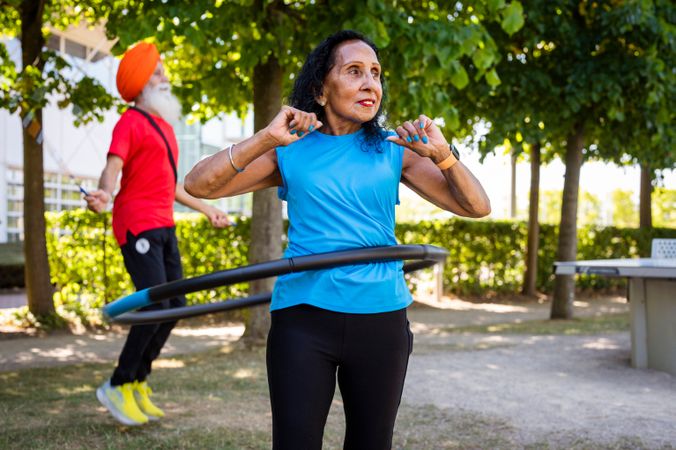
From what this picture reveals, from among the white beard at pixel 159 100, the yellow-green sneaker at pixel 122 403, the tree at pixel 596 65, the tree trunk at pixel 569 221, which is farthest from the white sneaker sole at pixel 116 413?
the tree trunk at pixel 569 221

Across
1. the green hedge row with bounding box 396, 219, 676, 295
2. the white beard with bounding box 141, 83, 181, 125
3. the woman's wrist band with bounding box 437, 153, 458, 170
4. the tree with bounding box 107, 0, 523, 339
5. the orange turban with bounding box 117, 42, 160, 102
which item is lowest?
the green hedge row with bounding box 396, 219, 676, 295

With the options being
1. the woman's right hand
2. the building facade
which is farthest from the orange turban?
the building facade

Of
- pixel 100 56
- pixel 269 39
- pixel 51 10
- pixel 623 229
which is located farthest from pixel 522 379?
pixel 100 56

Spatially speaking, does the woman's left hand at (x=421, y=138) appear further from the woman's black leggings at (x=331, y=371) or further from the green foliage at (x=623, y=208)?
the green foliage at (x=623, y=208)

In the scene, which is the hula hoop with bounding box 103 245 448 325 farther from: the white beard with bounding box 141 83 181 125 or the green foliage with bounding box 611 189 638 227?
the green foliage with bounding box 611 189 638 227

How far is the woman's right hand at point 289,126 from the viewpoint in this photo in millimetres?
2488

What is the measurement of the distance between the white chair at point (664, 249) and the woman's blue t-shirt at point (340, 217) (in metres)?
7.30

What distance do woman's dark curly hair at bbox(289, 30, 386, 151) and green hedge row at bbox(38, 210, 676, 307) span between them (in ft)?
29.9

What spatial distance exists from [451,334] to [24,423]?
615 cm

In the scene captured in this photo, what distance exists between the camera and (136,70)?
15.8 feet

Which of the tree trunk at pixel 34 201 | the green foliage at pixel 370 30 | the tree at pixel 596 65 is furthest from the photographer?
the tree trunk at pixel 34 201

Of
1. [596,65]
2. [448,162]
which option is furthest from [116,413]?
[596,65]

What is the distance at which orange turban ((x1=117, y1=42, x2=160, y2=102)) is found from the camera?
482 cm

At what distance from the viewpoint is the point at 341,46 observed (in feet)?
9.02
